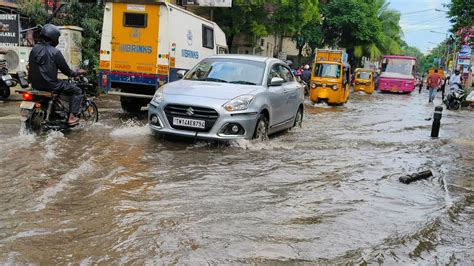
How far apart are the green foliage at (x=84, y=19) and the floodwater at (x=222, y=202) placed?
8.83m

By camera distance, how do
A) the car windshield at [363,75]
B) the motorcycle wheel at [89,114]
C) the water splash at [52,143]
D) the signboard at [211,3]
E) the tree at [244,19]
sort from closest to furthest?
the water splash at [52,143] < the motorcycle wheel at [89,114] < the signboard at [211,3] < the tree at [244,19] < the car windshield at [363,75]

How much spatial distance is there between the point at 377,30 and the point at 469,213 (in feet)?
130

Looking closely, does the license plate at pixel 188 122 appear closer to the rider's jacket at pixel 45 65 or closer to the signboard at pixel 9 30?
the rider's jacket at pixel 45 65

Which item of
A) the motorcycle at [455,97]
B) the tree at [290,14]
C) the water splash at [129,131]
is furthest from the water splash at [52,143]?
the tree at [290,14]

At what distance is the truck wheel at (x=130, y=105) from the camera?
39.7 feet

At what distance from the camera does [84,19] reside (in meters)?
17.3

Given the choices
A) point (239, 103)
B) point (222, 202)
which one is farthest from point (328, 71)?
point (222, 202)

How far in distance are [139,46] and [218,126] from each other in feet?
15.1

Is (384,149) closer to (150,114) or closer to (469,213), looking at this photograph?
(469,213)

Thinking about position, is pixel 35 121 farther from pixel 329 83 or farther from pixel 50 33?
pixel 329 83

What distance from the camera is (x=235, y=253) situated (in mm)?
3631

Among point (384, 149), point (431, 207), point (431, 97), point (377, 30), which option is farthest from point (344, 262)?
point (377, 30)

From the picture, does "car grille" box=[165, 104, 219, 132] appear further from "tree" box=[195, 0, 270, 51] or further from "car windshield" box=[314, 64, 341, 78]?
"tree" box=[195, 0, 270, 51]

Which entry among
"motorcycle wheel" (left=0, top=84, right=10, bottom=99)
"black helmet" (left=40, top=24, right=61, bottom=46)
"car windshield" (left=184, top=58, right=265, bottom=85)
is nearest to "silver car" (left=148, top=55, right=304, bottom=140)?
"car windshield" (left=184, top=58, right=265, bottom=85)
